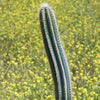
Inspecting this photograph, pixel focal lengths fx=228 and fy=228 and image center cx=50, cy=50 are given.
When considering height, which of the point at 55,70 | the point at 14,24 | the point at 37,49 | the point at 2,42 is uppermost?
the point at 14,24

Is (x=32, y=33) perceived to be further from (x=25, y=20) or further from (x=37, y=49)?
(x=37, y=49)

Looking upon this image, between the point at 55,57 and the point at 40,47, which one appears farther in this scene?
the point at 40,47

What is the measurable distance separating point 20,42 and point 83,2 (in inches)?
81.3

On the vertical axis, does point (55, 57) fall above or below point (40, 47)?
below

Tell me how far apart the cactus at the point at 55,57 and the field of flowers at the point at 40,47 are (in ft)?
4.16

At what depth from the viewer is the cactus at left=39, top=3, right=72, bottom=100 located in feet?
4.26

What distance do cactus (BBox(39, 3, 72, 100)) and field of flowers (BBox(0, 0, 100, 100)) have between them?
1269 millimetres

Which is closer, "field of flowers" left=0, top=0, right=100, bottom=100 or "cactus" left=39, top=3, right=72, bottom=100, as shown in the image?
"cactus" left=39, top=3, right=72, bottom=100

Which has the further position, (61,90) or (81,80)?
(81,80)

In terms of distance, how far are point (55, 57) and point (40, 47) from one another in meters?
2.45

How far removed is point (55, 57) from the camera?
1337mm

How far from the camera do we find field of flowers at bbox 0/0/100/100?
2867mm

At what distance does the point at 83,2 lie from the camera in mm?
5277

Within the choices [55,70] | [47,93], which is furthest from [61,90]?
[47,93]
